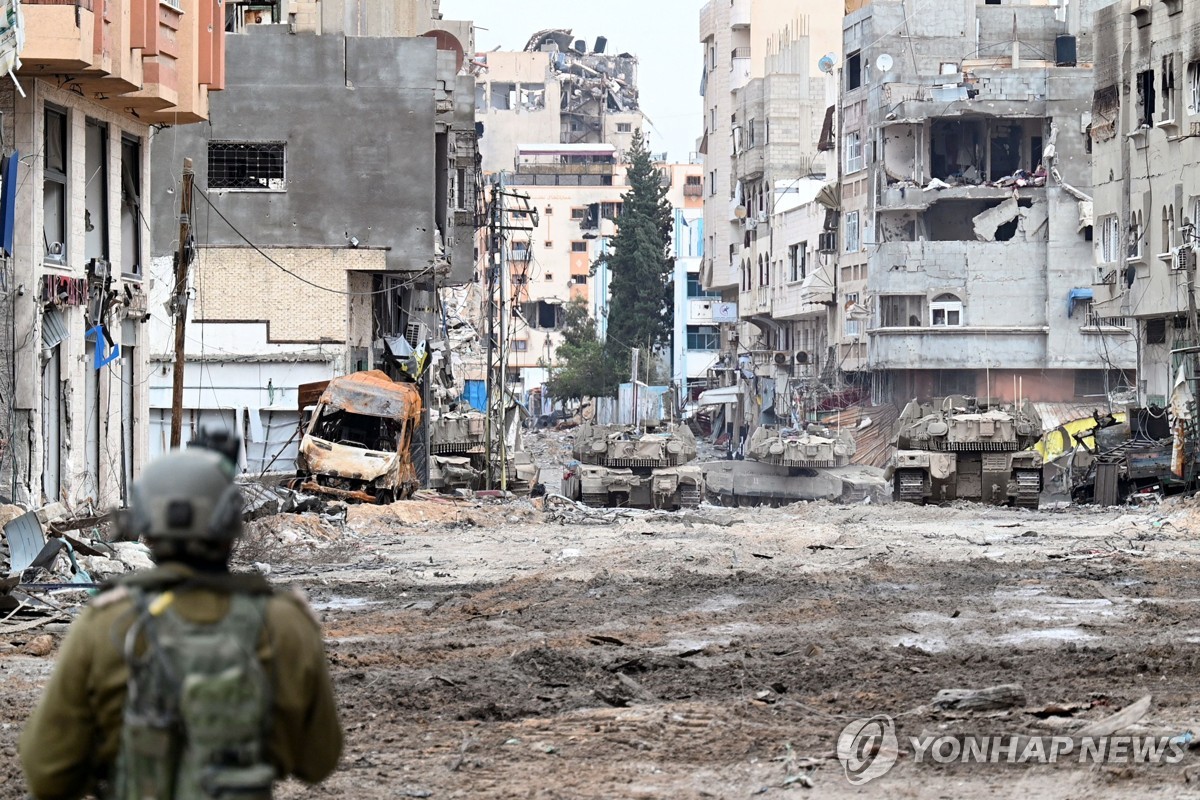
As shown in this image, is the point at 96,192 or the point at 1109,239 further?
the point at 1109,239

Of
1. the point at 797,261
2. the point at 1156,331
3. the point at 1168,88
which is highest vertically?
the point at 1168,88

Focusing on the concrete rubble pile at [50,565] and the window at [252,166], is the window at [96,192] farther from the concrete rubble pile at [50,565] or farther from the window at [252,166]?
the window at [252,166]

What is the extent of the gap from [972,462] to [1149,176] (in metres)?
8.36

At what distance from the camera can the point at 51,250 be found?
22.6m

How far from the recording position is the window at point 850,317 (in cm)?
6299

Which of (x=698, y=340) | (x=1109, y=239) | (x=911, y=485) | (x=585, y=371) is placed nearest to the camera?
(x=911, y=485)

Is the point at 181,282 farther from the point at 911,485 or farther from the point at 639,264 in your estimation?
the point at 639,264

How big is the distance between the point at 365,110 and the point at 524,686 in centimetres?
2985

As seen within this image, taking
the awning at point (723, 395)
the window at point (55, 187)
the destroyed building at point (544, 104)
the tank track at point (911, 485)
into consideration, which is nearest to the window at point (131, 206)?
the window at point (55, 187)

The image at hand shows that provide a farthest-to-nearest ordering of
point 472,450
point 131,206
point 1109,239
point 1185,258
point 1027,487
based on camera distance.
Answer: point 1109,239, point 472,450, point 1185,258, point 1027,487, point 131,206

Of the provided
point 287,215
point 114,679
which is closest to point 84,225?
point 287,215

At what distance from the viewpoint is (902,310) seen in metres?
60.6

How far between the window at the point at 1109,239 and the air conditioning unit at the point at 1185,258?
5.04m

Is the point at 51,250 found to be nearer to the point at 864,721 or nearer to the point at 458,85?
the point at 864,721
